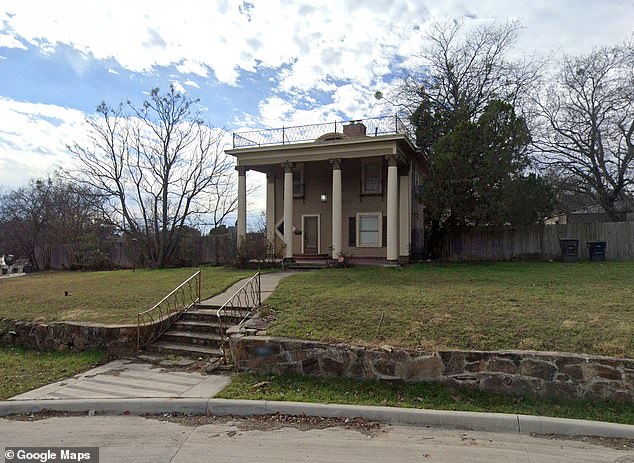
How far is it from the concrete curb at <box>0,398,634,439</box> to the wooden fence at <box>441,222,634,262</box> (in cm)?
1524

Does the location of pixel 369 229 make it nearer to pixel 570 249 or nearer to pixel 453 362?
pixel 570 249

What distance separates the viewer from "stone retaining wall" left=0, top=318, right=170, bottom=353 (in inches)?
310

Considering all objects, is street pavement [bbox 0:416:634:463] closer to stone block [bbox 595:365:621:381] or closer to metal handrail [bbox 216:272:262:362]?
stone block [bbox 595:365:621:381]

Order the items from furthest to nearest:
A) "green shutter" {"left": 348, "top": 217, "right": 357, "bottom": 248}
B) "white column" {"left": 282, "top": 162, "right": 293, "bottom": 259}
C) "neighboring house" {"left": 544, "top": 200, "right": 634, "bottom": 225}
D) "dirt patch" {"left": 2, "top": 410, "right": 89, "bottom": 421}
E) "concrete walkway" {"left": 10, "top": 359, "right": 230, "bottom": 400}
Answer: "neighboring house" {"left": 544, "top": 200, "right": 634, "bottom": 225}
"green shutter" {"left": 348, "top": 217, "right": 357, "bottom": 248}
"white column" {"left": 282, "top": 162, "right": 293, "bottom": 259}
"concrete walkway" {"left": 10, "top": 359, "right": 230, "bottom": 400}
"dirt patch" {"left": 2, "top": 410, "right": 89, "bottom": 421}

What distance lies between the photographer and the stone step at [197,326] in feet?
26.4

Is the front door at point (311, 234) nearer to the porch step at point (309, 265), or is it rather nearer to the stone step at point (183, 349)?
the porch step at point (309, 265)

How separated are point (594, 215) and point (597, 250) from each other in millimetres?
14169

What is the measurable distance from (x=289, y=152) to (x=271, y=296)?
9.70m

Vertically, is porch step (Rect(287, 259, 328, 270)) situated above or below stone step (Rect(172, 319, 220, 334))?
above

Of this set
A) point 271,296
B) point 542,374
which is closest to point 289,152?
point 271,296

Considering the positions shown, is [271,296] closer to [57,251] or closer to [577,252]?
[577,252]

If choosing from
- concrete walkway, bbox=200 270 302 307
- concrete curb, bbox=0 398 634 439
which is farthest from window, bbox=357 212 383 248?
concrete curb, bbox=0 398 634 439

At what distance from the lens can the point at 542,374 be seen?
5355 mm

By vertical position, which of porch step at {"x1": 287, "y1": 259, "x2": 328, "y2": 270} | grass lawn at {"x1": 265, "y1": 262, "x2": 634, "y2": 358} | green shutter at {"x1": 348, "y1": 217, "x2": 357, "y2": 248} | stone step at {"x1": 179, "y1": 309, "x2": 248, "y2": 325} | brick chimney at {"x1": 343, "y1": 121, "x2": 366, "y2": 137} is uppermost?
brick chimney at {"x1": 343, "y1": 121, "x2": 366, "y2": 137}
